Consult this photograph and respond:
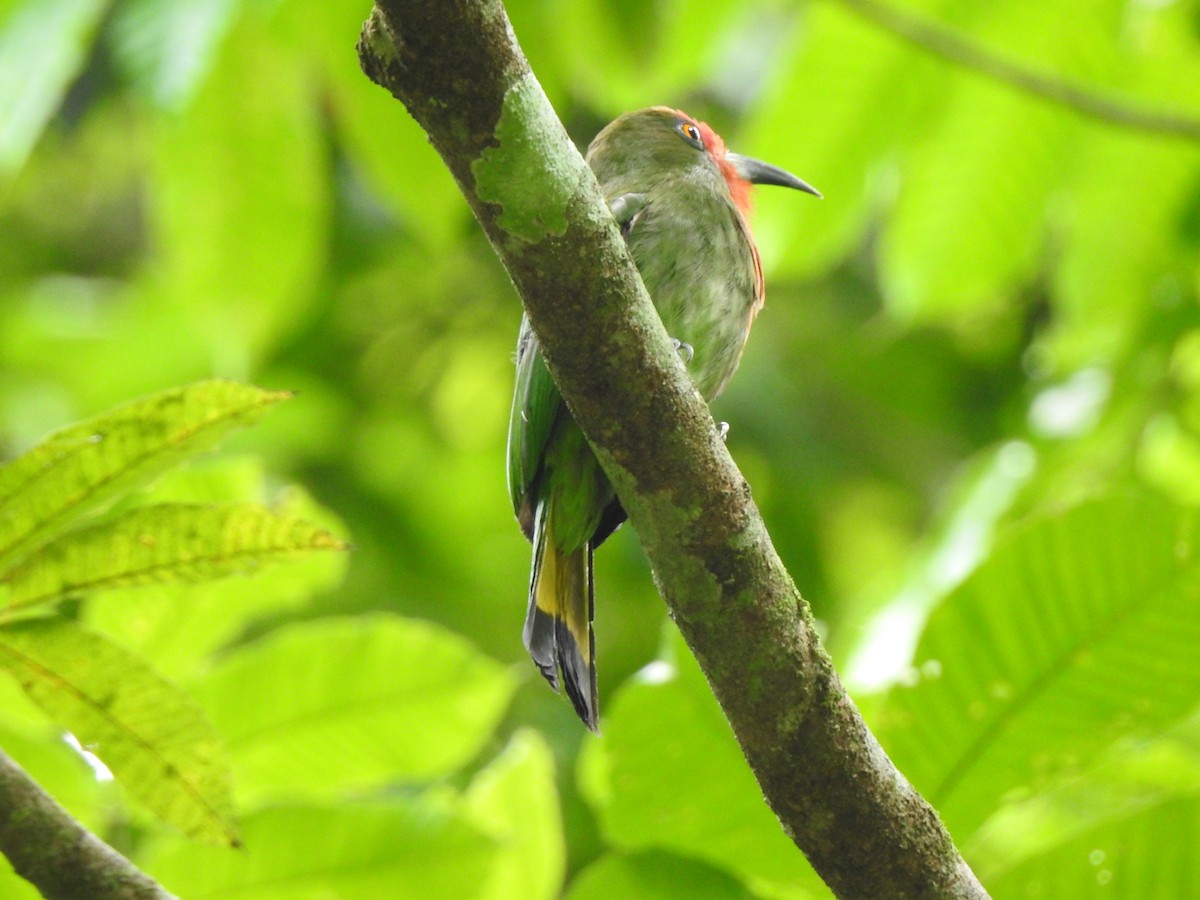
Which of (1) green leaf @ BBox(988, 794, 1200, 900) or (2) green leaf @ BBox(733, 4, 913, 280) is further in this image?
(2) green leaf @ BBox(733, 4, 913, 280)

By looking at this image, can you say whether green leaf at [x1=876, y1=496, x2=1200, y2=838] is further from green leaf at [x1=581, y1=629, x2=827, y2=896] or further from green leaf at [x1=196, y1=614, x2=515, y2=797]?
green leaf at [x1=196, y1=614, x2=515, y2=797]

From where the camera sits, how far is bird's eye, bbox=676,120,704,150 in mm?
2617

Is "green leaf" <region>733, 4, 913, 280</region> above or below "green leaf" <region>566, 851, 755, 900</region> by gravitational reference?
above

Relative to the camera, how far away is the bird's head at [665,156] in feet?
8.11

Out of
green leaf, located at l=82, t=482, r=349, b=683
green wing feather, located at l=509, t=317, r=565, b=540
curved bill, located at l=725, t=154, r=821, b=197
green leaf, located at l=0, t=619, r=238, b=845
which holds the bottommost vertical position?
green leaf, located at l=0, t=619, r=238, b=845

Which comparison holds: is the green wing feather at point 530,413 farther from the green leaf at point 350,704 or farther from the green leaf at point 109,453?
the green leaf at point 109,453

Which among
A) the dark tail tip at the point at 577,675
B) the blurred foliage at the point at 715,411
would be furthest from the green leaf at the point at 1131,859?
the dark tail tip at the point at 577,675

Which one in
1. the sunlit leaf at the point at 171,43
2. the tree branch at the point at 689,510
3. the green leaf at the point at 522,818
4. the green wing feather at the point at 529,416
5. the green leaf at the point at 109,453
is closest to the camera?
the tree branch at the point at 689,510

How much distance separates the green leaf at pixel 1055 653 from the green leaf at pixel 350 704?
2.03 ft

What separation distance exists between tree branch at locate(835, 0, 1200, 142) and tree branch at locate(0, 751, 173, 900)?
2226 millimetres

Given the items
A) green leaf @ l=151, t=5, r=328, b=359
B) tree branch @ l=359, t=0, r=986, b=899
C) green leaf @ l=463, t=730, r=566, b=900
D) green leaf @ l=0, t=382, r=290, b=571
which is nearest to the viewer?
tree branch @ l=359, t=0, r=986, b=899

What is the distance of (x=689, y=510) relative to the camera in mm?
1492

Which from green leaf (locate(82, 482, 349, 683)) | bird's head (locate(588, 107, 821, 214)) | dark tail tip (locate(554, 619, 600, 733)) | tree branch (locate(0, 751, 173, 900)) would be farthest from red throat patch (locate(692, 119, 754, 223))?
tree branch (locate(0, 751, 173, 900))

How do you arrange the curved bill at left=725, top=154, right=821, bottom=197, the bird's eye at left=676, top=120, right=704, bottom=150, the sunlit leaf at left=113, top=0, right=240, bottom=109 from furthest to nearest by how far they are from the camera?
the curved bill at left=725, top=154, right=821, bottom=197
the bird's eye at left=676, top=120, right=704, bottom=150
the sunlit leaf at left=113, top=0, right=240, bottom=109
